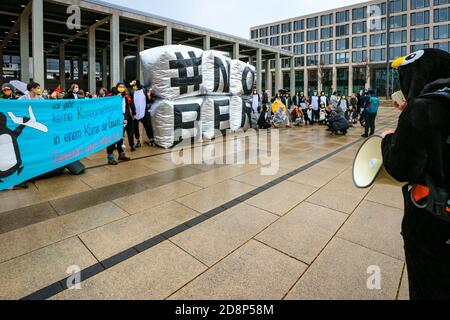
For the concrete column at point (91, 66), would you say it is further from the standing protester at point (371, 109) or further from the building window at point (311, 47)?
the building window at point (311, 47)

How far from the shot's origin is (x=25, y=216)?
3791 mm

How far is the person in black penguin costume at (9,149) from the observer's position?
3.78 metres

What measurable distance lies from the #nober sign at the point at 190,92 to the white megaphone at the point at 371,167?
7408 millimetres

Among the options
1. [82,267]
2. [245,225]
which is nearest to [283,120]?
[245,225]

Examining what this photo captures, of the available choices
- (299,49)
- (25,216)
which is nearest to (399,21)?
(299,49)

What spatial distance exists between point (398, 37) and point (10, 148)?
7615 centimetres

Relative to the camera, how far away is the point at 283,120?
1480cm

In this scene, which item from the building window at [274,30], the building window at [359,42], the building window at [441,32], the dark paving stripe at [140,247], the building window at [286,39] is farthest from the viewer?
the building window at [274,30]

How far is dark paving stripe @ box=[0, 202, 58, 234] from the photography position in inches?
139

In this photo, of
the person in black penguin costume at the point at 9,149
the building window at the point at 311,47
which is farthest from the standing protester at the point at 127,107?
the building window at the point at 311,47

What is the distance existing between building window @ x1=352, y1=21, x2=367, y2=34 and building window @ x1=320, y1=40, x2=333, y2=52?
Answer: 577 cm

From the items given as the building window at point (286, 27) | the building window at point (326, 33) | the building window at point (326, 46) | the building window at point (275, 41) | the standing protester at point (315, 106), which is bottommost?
the standing protester at point (315, 106)

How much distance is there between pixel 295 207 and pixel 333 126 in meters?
9.06

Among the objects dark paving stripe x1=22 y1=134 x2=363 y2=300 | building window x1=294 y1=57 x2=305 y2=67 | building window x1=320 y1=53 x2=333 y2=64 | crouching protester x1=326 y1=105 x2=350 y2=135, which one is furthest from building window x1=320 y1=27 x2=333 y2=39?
dark paving stripe x1=22 y1=134 x2=363 y2=300
